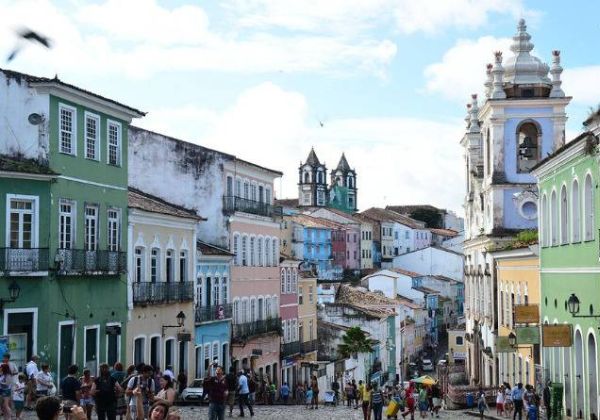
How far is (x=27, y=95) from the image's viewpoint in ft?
93.4

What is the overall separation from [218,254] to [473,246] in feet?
52.6

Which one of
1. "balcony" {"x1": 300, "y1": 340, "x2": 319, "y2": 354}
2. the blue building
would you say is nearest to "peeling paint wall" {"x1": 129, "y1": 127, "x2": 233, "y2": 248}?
the blue building

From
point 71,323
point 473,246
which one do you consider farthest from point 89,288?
point 473,246

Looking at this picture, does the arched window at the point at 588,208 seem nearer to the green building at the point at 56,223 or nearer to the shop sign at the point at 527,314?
the shop sign at the point at 527,314

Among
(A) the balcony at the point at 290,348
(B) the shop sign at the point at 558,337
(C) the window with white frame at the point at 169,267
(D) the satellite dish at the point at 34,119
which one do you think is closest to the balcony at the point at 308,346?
(A) the balcony at the point at 290,348

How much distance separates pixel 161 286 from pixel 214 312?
6799 mm

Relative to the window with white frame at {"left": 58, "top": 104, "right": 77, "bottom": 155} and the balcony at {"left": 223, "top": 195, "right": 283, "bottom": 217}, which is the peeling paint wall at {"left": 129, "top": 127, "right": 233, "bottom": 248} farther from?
the window with white frame at {"left": 58, "top": 104, "right": 77, "bottom": 155}

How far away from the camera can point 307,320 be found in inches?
2379

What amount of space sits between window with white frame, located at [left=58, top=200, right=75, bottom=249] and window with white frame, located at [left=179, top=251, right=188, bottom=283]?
32.9 feet

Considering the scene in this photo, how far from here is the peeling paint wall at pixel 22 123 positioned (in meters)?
28.3

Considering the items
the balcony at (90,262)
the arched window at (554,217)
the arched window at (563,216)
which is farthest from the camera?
the arched window at (554,217)

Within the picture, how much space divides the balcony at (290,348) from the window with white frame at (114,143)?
2281 cm

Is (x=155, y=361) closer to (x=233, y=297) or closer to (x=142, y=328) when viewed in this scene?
(x=142, y=328)

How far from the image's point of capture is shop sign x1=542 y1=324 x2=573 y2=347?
1038 inches
